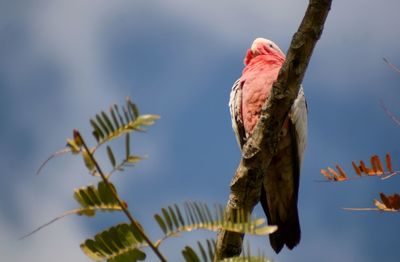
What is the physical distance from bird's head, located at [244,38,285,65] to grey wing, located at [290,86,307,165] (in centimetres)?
129

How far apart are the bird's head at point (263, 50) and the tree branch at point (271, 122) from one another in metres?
3.51

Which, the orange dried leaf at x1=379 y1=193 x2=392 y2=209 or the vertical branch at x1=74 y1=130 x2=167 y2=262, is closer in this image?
the vertical branch at x1=74 y1=130 x2=167 y2=262

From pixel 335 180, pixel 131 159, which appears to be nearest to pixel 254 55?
pixel 335 180

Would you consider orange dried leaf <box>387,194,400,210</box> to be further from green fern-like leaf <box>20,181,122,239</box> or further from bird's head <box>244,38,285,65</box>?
bird's head <box>244,38,285,65</box>

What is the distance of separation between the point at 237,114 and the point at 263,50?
1.48 meters

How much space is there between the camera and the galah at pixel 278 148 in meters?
7.22

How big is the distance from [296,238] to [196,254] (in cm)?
563

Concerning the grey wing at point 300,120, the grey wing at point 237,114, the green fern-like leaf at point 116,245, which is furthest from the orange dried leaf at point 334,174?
the grey wing at point 237,114

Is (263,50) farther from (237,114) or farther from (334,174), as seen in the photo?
(334,174)

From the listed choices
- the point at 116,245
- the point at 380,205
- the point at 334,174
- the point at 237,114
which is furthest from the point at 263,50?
the point at 116,245

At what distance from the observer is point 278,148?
7277 mm

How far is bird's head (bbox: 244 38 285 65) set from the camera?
8.61m

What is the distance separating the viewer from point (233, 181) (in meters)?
5.42

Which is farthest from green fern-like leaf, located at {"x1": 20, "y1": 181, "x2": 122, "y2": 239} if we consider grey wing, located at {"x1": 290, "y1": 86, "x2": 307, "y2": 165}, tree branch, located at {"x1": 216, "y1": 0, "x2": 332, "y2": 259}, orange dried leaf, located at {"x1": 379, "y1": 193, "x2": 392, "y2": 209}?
grey wing, located at {"x1": 290, "y1": 86, "x2": 307, "y2": 165}
